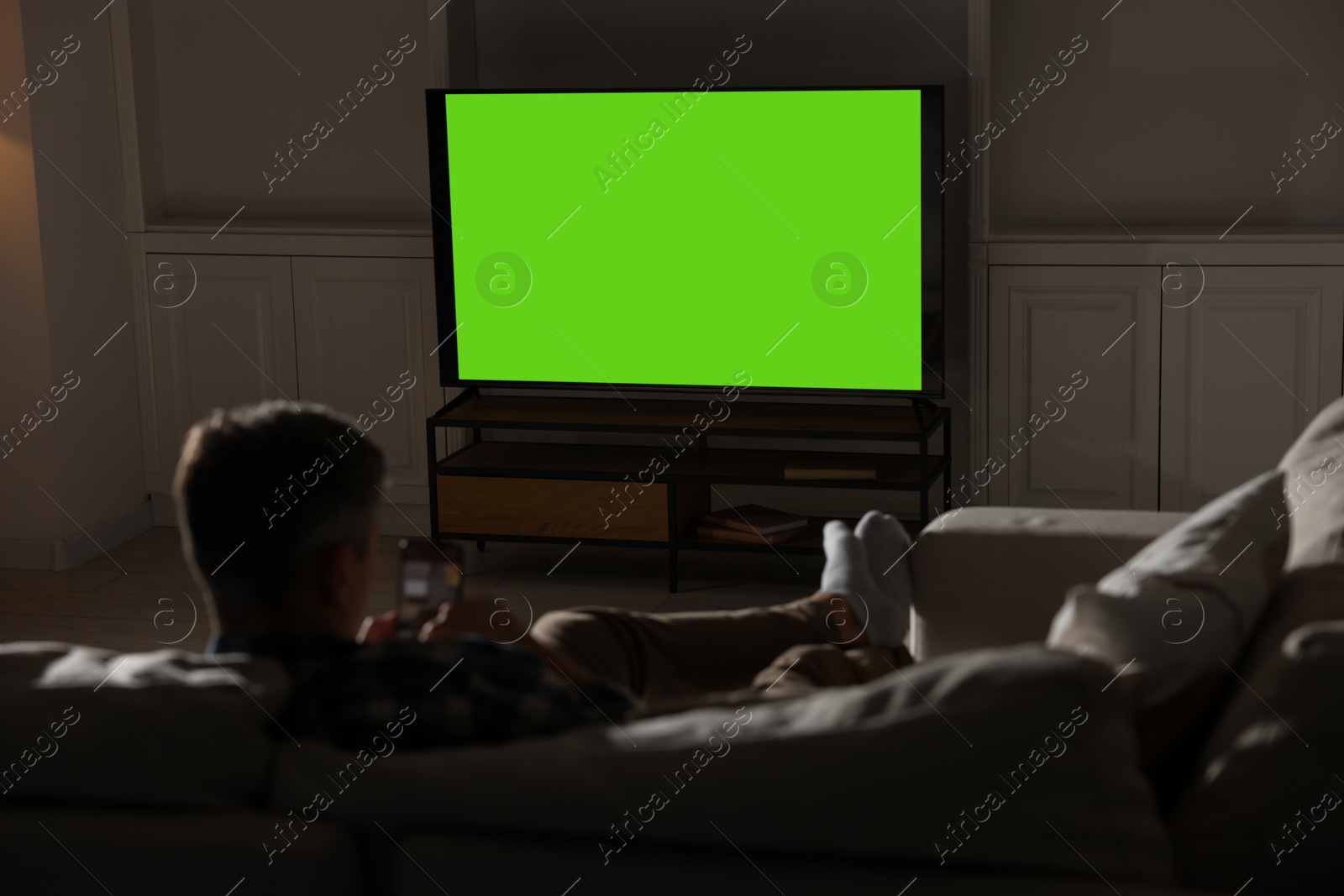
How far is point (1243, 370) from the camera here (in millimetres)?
3791

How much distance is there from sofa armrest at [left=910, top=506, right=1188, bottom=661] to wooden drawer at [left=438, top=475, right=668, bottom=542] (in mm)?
1600

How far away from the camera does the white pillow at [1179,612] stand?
4.14 ft

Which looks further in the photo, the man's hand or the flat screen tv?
the flat screen tv

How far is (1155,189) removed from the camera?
400cm

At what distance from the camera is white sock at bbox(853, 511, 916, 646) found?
7.55 ft

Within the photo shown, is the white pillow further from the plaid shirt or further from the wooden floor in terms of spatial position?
the wooden floor

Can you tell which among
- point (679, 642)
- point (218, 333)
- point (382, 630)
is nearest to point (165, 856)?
point (382, 630)

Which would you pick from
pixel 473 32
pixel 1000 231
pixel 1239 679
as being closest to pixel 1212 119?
pixel 1000 231

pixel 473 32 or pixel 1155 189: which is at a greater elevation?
pixel 473 32

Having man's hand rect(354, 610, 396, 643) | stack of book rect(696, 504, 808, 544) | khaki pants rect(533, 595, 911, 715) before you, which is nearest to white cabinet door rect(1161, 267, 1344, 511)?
stack of book rect(696, 504, 808, 544)

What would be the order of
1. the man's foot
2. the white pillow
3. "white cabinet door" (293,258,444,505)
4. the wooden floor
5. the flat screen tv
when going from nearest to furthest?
the white pillow, the man's foot, the wooden floor, the flat screen tv, "white cabinet door" (293,258,444,505)

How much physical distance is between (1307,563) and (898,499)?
2725 mm

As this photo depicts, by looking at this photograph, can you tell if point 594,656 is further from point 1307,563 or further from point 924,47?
point 924,47

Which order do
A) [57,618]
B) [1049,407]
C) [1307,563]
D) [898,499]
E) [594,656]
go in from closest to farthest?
[1307,563] → [594,656] → [57,618] → [1049,407] → [898,499]
